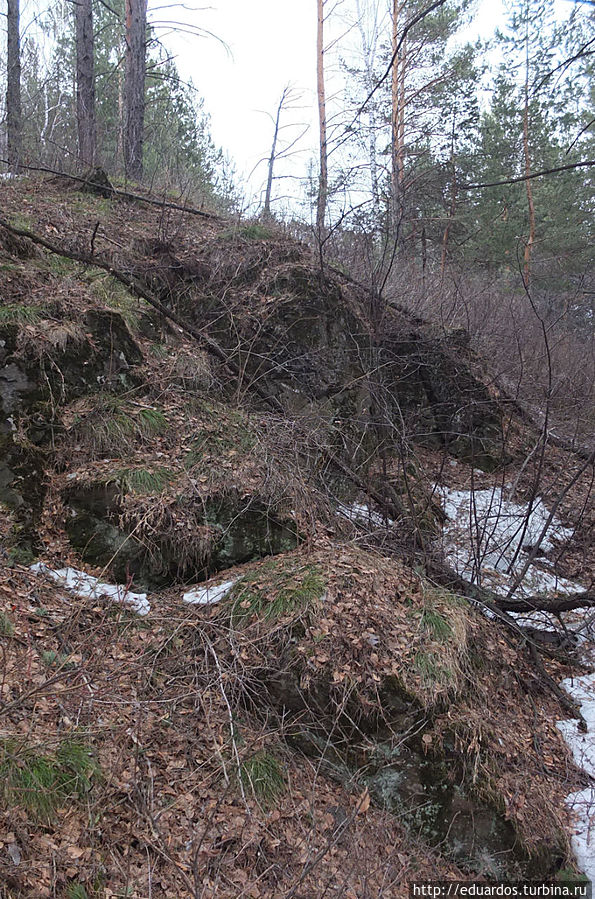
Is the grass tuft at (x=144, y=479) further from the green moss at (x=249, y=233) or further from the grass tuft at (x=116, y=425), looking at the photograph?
the green moss at (x=249, y=233)

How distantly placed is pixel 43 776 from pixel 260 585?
5.83 ft

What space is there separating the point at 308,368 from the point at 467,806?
4.59m

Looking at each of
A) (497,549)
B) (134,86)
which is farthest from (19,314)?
(134,86)

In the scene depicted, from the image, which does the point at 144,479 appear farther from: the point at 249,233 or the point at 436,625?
the point at 249,233

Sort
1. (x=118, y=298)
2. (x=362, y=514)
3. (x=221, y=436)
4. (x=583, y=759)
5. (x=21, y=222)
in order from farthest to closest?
1. (x=21, y=222)
2. (x=118, y=298)
3. (x=362, y=514)
4. (x=221, y=436)
5. (x=583, y=759)

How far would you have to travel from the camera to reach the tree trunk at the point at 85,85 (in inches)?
355

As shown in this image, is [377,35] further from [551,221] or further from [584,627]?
[584,627]

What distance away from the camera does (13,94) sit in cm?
980

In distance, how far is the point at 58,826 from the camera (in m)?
2.47

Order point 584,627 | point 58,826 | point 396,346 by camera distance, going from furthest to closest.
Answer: point 396,346 → point 584,627 → point 58,826

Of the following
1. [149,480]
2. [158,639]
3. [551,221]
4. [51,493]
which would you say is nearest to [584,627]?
[158,639]

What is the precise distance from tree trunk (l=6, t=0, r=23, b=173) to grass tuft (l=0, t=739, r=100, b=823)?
328 inches

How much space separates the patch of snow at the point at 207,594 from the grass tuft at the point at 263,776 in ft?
3.65

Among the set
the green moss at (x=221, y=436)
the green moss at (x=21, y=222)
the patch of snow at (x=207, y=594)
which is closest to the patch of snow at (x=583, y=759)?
the patch of snow at (x=207, y=594)
